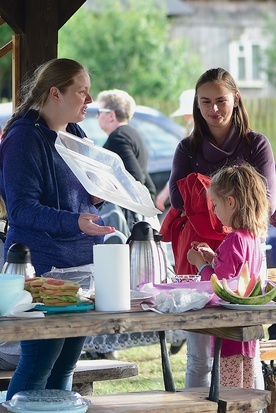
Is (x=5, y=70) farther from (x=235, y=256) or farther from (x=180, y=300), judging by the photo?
(x=180, y=300)

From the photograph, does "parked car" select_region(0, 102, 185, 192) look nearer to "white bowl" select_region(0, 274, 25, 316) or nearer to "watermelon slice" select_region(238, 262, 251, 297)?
"watermelon slice" select_region(238, 262, 251, 297)

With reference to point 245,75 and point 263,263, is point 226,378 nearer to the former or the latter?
point 263,263

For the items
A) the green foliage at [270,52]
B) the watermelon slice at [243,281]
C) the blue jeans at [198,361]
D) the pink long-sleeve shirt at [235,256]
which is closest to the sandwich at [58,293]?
the watermelon slice at [243,281]

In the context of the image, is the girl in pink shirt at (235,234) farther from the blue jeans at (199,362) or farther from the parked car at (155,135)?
the parked car at (155,135)

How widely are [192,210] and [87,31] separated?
21725 millimetres

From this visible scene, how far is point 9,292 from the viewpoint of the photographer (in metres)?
3.54

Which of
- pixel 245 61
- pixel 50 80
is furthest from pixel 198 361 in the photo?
pixel 245 61

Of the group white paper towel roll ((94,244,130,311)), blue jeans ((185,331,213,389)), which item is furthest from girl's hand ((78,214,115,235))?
blue jeans ((185,331,213,389))

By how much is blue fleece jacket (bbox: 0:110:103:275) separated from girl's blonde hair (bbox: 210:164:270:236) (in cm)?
61

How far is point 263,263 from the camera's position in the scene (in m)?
4.79

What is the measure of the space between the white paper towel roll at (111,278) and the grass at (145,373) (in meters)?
2.96

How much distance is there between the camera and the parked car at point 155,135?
428 inches

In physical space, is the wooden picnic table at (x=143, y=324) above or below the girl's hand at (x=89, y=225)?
below

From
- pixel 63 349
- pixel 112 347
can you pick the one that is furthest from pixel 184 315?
pixel 112 347
